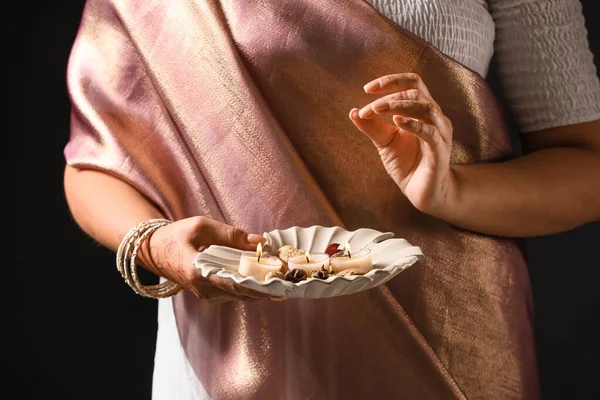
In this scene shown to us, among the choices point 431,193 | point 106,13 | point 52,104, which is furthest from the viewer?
point 52,104

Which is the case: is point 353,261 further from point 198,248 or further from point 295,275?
point 198,248

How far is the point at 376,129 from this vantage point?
1.08m

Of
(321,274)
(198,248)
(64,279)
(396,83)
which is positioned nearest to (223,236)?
(198,248)

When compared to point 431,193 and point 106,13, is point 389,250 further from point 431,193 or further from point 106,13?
point 106,13

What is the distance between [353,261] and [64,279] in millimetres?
1138

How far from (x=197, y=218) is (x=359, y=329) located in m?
0.23

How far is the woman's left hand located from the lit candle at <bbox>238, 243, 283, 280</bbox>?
19 centimetres

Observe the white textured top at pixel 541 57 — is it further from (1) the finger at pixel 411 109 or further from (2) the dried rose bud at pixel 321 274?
(2) the dried rose bud at pixel 321 274

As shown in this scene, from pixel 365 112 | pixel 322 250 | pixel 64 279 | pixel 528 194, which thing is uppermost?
pixel 365 112

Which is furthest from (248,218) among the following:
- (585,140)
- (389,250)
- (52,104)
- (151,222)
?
(52,104)

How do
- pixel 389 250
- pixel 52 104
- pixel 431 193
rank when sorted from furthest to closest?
pixel 52 104
pixel 431 193
pixel 389 250

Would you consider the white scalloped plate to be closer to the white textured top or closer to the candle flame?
the candle flame

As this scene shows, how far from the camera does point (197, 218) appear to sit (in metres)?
1.03

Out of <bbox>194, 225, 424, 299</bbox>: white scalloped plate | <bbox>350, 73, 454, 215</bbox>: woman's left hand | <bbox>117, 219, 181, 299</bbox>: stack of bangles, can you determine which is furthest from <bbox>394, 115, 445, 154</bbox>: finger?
<bbox>117, 219, 181, 299</bbox>: stack of bangles
